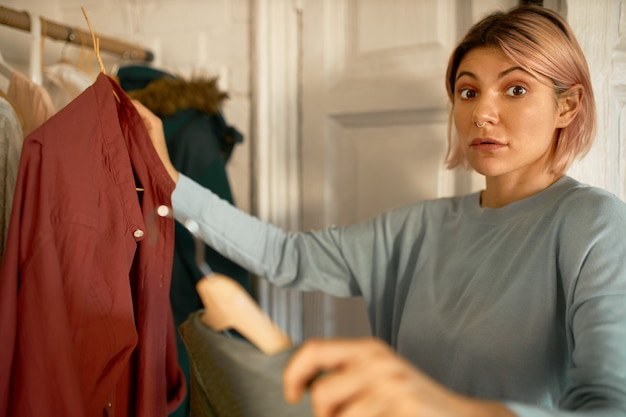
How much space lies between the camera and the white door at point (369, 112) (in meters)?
1.11

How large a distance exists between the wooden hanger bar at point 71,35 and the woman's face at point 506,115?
0.80 metres

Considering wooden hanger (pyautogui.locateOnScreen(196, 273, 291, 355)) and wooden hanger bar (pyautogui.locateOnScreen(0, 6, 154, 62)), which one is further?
wooden hanger bar (pyautogui.locateOnScreen(0, 6, 154, 62))

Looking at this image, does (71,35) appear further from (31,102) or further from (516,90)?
(516,90)

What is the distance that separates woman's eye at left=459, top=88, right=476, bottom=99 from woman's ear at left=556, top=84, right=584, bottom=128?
0.43ft

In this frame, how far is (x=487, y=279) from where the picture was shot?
76 cm

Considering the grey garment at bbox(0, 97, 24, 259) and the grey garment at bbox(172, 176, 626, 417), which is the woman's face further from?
the grey garment at bbox(0, 97, 24, 259)

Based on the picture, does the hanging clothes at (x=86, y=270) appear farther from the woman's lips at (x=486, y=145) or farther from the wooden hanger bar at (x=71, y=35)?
the woman's lips at (x=486, y=145)

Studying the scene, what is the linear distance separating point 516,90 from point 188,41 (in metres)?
0.98

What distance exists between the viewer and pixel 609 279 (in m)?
0.58

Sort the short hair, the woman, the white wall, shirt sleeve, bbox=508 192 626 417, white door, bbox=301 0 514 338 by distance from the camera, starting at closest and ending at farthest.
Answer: shirt sleeve, bbox=508 192 626 417
the woman
the short hair
white door, bbox=301 0 514 338
the white wall

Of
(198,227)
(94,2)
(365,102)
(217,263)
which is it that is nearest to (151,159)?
(198,227)

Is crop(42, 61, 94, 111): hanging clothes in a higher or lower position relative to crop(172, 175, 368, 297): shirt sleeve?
higher

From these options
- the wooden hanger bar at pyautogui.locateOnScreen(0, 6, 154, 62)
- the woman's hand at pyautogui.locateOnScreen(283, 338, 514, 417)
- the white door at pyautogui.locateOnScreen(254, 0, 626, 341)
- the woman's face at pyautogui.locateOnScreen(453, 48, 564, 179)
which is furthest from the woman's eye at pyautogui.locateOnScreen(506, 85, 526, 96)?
the wooden hanger bar at pyautogui.locateOnScreen(0, 6, 154, 62)

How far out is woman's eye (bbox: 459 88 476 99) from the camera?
812 mm
